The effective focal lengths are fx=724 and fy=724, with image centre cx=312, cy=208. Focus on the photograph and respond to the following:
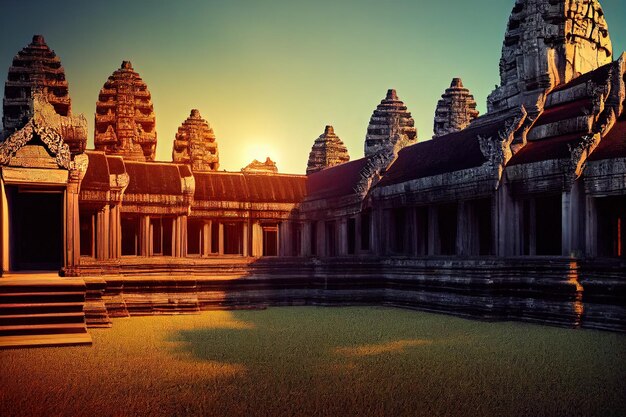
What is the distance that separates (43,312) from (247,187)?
21.5m

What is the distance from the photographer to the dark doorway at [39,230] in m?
22.9

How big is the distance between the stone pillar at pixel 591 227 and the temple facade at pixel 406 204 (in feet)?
0.12

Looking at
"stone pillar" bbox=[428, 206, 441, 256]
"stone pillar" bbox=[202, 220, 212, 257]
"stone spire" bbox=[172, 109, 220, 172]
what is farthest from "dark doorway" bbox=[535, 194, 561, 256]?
"stone spire" bbox=[172, 109, 220, 172]

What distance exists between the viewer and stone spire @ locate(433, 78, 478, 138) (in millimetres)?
51219

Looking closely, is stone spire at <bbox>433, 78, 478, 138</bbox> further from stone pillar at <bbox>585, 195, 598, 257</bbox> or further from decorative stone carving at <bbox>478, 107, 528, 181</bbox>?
stone pillar at <bbox>585, 195, 598, 257</bbox>

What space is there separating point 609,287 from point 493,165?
557cm

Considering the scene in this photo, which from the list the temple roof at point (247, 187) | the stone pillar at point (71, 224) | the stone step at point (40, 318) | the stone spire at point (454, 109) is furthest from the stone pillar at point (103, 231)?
the stone spire at point (454, 109)

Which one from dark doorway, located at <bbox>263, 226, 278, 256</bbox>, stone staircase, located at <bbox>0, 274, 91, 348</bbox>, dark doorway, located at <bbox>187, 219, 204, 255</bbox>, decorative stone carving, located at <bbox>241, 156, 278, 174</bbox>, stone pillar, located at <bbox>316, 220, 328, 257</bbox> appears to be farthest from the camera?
decorative stone carving, located at <bbox>241, 156, 278, 174</bbox>

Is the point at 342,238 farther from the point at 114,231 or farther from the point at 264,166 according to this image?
the point at 264,166

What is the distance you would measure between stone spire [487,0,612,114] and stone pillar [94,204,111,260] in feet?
53.9

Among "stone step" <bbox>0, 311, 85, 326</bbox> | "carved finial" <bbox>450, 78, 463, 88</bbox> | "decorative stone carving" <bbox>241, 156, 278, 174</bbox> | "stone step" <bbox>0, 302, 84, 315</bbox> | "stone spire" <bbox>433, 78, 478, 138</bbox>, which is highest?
"carved finial" <bbox>450, 78, 463, 88</bbox>

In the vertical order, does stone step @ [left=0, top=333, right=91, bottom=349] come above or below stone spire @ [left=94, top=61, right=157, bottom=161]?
below

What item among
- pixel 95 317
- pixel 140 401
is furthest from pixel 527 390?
pixel 95 317

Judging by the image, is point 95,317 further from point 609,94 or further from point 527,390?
point 609,94
